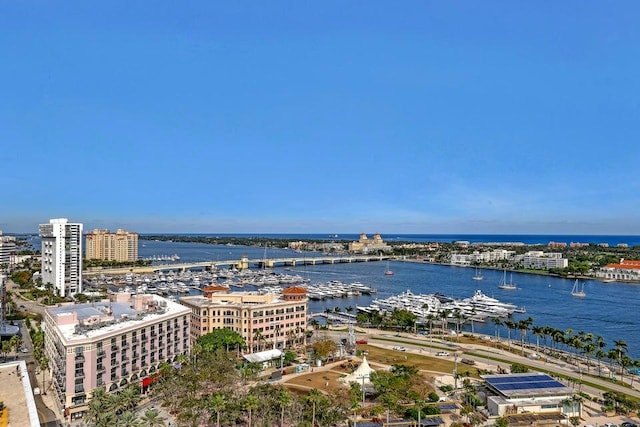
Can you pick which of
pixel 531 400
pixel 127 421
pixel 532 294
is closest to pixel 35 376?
pixel 127 421

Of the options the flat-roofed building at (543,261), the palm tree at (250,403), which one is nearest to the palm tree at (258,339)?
the palm tree at (250,403)

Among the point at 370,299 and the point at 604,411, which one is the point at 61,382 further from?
the point at 370,299

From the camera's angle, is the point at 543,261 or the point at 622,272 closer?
the point at 622,272

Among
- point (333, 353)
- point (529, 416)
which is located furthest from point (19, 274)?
point (529, 416)

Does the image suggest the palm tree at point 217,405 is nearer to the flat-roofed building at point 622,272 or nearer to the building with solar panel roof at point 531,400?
the building with solar panel roof at point 531,400

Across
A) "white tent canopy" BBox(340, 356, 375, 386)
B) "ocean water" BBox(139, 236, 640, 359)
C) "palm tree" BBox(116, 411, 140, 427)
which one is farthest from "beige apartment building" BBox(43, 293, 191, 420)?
"ocean water" BBox(139, 236, 640, 359)

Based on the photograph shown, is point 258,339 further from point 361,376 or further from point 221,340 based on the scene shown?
point 361,376
